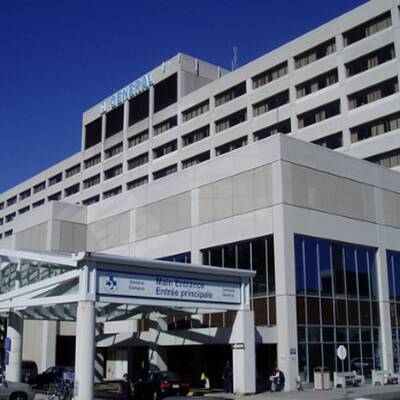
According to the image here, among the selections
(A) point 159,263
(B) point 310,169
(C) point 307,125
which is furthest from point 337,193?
(C) point 307,125

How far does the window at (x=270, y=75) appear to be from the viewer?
63213 millimetres

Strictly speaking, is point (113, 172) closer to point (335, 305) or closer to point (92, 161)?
point (92, 161)

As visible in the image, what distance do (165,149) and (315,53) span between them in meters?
25.1

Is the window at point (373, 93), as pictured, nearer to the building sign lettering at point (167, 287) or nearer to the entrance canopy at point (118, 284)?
the entrance canopy at point (118, 284)

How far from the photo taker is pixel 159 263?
28.1 m

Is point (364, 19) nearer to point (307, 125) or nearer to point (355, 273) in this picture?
point (307, 125)

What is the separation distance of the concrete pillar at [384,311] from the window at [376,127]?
658 inches

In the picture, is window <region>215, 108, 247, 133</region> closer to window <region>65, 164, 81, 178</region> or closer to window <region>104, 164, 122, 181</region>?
window <region>104, 164, 122, 181</region>

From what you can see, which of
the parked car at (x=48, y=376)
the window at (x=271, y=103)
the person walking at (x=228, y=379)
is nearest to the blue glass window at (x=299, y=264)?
the person walking at (x=228, y=379)

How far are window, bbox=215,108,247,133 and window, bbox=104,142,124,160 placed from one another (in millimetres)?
20325

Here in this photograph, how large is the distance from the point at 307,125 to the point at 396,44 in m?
11.2

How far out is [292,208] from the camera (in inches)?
1395

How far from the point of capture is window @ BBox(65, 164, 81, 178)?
96.8 metres

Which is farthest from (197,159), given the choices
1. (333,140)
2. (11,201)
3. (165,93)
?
(11,201)
